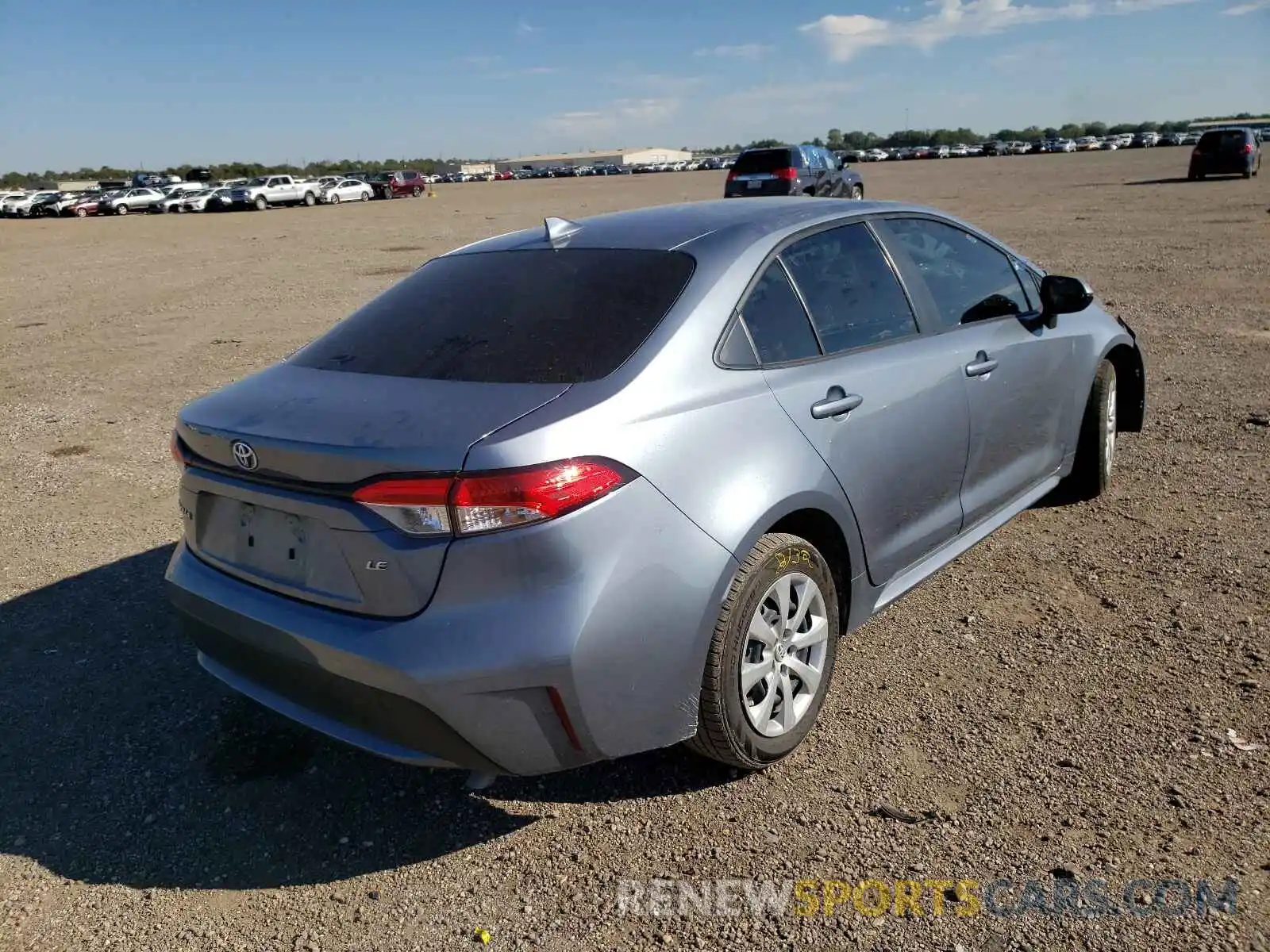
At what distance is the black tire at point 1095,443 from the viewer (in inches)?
192

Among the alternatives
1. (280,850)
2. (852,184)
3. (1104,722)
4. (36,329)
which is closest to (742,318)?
(1104,722)

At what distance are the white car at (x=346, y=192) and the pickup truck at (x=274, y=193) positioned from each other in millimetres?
651

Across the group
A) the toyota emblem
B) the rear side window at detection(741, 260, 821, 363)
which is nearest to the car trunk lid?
the toyota emblem

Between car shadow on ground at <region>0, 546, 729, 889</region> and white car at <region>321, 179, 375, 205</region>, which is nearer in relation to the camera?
car shadow on ground at <region>0, 546, 729, 889</region>

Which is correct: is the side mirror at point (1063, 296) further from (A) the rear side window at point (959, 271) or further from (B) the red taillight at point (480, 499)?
(B) the red taillight at point (480, 499)

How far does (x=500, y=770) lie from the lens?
2.55 metres

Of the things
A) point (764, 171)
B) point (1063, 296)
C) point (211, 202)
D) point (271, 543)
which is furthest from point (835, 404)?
point (211, 202)

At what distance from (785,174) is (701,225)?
69.1 ft

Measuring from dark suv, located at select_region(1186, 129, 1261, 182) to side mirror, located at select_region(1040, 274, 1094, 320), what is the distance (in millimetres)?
32468

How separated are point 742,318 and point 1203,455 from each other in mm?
3997

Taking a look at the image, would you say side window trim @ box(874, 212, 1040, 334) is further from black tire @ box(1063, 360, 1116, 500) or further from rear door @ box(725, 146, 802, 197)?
rear door @ box(725, 146, 802, 197)

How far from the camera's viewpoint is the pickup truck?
49.0 m

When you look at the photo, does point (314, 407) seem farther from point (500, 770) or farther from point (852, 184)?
point (852, 184)

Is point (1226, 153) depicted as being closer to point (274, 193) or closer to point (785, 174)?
point (785, 174)
